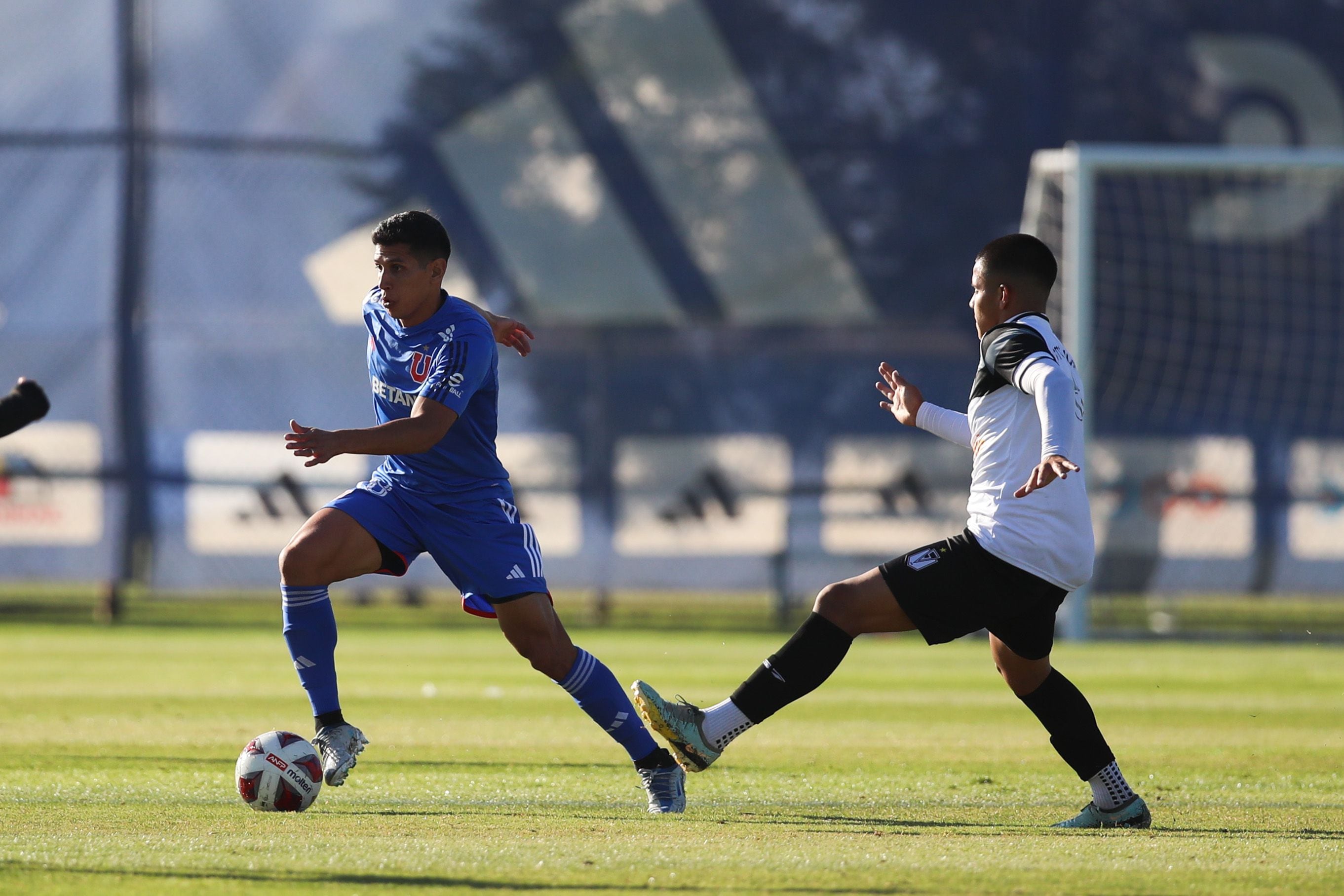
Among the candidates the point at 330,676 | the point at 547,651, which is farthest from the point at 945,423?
the point at 330,676

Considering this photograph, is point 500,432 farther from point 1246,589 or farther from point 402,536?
point 402,536

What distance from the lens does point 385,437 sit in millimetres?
5227

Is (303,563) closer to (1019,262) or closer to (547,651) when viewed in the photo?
(547,651)

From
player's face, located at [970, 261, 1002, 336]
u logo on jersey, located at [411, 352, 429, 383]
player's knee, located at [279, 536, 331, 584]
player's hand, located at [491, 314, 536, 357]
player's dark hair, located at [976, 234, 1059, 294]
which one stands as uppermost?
player's dark hair, located at [976, 234, 1059, 294]

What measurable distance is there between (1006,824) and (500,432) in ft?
37.3

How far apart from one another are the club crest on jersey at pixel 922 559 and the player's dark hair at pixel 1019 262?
85 cm

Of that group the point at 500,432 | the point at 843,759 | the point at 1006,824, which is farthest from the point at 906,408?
the point at 500,432

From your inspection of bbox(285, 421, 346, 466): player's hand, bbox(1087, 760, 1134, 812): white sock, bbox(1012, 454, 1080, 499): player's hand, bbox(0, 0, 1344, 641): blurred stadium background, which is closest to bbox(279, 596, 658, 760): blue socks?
bbox(285, 421, 346, 466): player's hand

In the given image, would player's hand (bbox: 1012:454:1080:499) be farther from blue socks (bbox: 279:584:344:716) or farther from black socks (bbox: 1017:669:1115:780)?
blue socks (bbox: 279:584:344:716)

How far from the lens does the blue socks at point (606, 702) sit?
18.0 feet

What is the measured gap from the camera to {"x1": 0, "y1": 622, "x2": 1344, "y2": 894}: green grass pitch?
418 cm

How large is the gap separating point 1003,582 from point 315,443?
2.02 meters

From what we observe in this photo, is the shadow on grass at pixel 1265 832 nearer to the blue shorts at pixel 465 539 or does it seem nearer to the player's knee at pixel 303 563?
the blue shorts at pixel 465 539

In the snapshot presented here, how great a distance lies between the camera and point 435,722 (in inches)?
324
